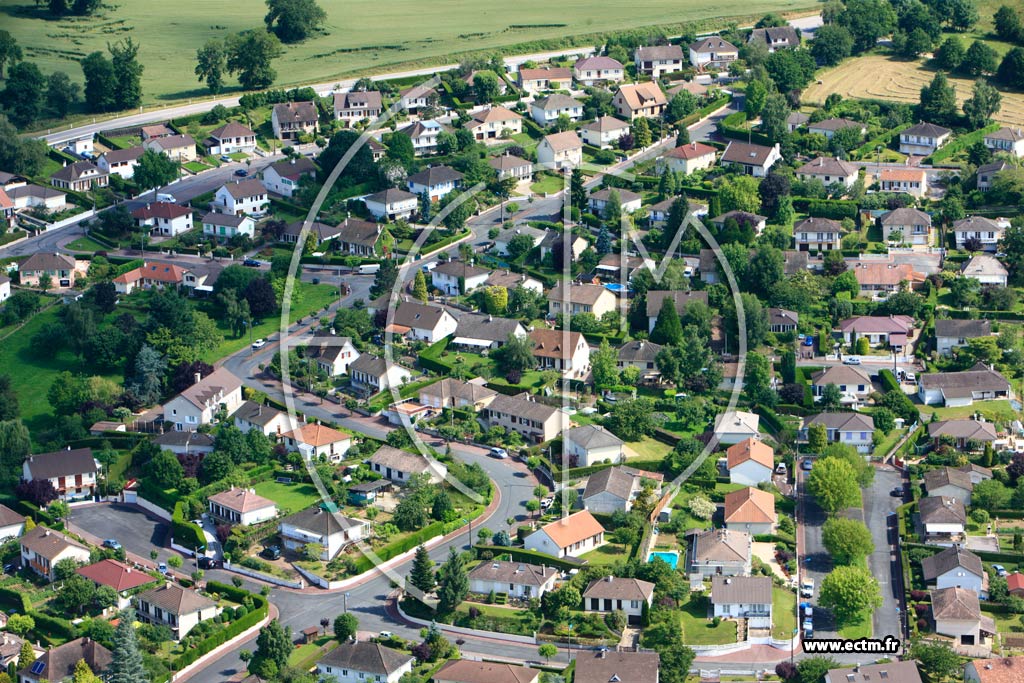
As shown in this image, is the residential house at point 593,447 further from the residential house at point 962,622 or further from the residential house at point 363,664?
the residential house at point 962,622

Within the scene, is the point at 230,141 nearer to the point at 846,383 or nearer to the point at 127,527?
the point at 127,527

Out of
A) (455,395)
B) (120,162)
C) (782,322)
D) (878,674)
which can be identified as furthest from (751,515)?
(120,162)

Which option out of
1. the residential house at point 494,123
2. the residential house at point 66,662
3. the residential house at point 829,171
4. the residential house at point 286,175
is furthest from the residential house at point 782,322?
the residential house at point 66,662

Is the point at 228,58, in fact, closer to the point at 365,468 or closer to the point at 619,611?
the point at 365,468

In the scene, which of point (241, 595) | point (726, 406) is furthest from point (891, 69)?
point (241, 595)

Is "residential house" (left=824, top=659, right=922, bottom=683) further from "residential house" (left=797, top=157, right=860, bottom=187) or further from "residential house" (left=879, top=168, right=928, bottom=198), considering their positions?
"residential house" (left=879, top=168, right=928, bottom=198)

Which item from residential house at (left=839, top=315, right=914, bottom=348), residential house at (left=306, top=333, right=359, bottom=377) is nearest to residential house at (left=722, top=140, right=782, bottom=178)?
residential house at (left=839, top=315, right=914, bottom=348)
